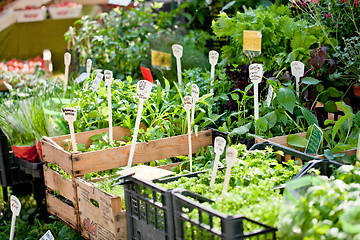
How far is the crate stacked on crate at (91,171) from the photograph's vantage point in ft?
6.10

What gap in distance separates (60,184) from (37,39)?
14.1 feet

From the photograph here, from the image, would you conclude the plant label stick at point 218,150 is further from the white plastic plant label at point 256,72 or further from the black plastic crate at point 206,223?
the white plastic plant label at point 256,72

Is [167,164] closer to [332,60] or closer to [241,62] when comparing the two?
[241,62]

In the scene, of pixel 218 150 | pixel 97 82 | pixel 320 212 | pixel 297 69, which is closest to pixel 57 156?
pixel 97 82

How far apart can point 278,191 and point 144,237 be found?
53cm

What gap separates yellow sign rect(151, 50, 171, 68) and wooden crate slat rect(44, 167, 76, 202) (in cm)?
121

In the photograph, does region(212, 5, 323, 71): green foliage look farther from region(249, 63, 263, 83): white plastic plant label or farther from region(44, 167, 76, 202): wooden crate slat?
region(44, 167, 76, 202): wooden crate slat

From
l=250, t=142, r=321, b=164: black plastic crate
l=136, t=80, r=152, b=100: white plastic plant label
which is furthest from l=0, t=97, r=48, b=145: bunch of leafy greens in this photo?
l=250, t=142, r=321, b=164: black plastic crate

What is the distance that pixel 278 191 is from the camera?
56.9 inches

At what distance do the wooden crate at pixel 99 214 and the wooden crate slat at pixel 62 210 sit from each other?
0.25ft

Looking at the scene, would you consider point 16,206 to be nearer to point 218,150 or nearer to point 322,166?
point 218,150

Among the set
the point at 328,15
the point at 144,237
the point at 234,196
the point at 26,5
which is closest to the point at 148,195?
the point at 144,237

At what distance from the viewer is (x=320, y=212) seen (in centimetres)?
111

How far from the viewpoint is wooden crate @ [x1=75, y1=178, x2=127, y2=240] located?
1806mm
